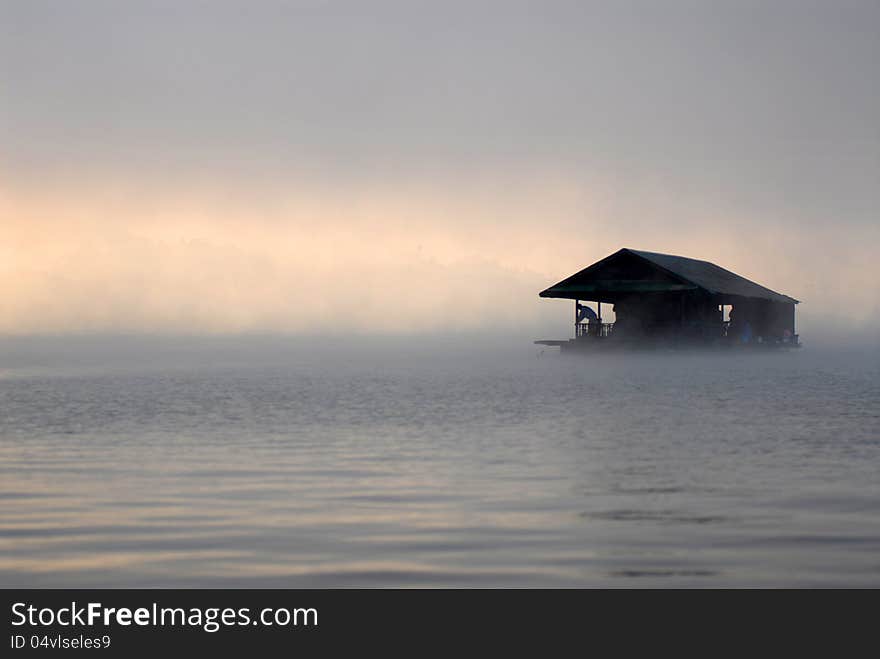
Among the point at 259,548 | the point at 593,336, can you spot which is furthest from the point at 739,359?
the point at 259,548

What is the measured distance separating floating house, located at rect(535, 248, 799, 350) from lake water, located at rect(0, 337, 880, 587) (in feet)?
86.7

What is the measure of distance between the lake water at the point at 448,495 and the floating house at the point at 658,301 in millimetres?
26426

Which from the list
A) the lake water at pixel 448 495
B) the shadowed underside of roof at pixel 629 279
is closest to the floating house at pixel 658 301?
the shadowed underside of roof at pixel 629 279

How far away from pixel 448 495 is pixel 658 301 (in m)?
46.8

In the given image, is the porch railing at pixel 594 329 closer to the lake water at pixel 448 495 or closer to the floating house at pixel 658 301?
the floating house at pixel 658 301

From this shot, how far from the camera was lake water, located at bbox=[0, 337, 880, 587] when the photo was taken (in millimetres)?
8891

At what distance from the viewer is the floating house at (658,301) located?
5412cm

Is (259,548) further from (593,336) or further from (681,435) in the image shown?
(593,336)

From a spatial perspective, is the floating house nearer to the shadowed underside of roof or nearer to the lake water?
the shadowed underside of roof

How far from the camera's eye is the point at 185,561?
923 cm

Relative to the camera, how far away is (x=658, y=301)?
191 feet

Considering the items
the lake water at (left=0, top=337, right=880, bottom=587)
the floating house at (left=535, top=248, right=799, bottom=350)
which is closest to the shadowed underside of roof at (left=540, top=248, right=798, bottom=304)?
the floating house at (left=535, top=248, right=799, bottom=350)

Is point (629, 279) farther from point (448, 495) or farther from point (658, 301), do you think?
point (448, 495)

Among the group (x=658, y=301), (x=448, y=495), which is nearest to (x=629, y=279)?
(x=658, y=301)
